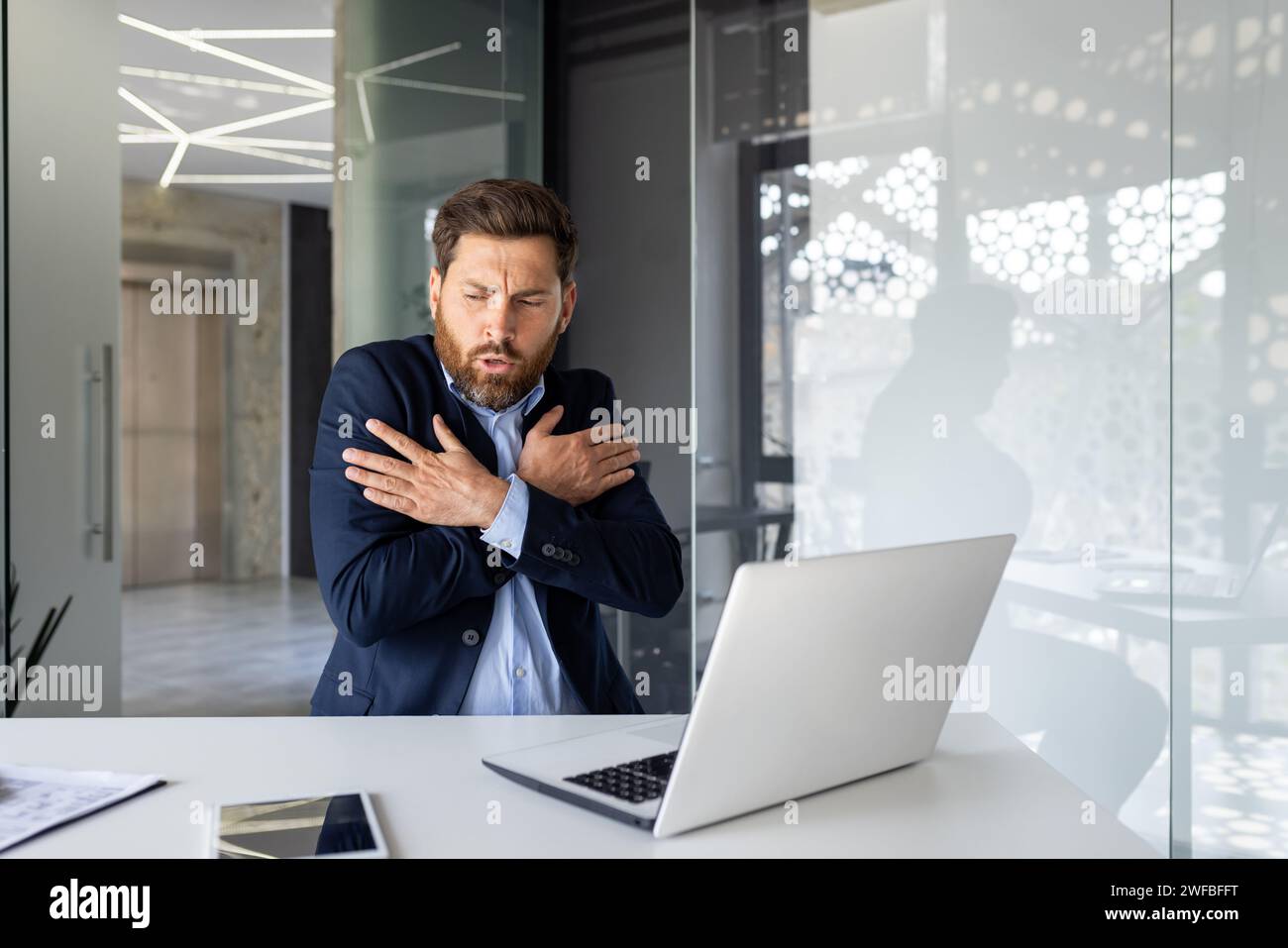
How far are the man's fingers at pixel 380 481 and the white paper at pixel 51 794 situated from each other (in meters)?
0.64

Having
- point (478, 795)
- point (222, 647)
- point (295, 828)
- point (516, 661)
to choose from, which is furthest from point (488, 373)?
point (222, 647)

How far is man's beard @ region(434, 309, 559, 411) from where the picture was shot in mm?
1978

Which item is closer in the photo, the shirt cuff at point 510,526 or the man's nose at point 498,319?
the shirt cuff at point 510,526

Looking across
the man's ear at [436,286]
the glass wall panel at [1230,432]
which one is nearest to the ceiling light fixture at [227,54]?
the man's ear at [436,286]

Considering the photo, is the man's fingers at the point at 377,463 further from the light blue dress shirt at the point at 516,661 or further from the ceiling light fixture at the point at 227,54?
the ceiling light fixture at the point at 227,54

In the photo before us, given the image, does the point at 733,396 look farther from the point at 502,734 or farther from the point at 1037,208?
the point at 502,734

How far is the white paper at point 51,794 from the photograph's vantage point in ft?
3.70

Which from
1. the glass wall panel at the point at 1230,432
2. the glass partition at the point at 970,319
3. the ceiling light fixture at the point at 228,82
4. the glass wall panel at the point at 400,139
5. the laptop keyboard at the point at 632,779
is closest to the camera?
the laptop keyboard at the point at 632,779

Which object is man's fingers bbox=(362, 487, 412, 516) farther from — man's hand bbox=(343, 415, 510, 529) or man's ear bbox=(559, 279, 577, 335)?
man's ear bbox=(559, 279, 577, 335)

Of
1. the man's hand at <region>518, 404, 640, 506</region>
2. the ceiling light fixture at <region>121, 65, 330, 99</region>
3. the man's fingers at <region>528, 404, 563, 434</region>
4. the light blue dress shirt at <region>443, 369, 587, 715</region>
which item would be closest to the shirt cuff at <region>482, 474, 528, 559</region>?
the light blue dress shirt at <region>443, 369, 587, 715</region>

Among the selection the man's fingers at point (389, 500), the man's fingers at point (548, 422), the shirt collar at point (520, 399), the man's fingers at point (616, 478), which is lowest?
the man's fingers at point (389, 500)

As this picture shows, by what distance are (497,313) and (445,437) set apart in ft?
0.81

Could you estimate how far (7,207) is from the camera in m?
3.25

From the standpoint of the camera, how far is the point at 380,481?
73.0 inches
